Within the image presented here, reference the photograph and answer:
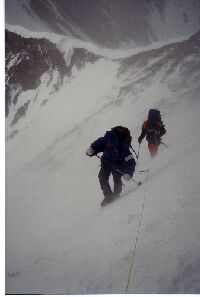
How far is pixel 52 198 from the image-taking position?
3381 millimetres

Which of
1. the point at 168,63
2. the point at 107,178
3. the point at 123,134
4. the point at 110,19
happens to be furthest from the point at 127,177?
the point at 110,19

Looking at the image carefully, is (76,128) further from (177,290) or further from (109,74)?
(177,290)

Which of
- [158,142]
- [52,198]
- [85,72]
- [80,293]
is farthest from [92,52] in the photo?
[80,293]

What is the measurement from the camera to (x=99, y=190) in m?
3.38

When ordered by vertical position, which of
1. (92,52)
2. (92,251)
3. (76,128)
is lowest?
(92,251)

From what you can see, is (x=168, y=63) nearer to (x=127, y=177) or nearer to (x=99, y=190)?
(x=127, y=177)

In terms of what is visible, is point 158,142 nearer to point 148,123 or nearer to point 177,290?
point 148,123

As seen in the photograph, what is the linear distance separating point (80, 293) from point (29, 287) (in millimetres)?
448

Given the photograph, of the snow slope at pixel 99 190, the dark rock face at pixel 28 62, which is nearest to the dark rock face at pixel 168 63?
the snow slope at pixel 99 190

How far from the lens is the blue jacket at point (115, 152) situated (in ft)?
11.0

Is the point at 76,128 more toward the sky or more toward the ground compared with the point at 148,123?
more toward the sky

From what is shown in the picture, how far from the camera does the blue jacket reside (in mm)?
3367

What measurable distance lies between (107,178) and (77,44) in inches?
48.3

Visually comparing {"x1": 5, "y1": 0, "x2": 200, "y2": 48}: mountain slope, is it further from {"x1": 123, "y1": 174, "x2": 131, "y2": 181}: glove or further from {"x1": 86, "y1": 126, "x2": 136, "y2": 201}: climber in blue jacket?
{"x1": 123, "y1": 174, "x2": 131, "y2": 181}: glove
